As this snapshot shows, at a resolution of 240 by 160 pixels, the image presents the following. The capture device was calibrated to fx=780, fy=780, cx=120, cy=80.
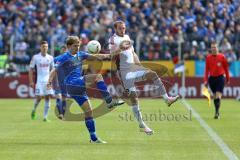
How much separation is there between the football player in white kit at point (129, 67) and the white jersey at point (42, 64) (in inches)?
224

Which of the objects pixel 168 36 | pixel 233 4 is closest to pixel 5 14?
pixel 168 36

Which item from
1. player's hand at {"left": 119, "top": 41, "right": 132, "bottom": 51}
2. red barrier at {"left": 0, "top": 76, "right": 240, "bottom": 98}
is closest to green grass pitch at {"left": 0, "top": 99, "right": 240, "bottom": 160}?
player's hand at {"left": 119, "top": 41, "right": 132, "bottom": 51}

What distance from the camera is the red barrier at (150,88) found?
34250mm

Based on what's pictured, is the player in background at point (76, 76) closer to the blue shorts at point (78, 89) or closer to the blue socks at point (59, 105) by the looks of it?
the blue shorts at point (78, 89)

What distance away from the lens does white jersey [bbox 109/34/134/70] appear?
16.7 metres

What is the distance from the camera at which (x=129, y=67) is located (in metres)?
17.5

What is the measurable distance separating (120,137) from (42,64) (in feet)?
22.5

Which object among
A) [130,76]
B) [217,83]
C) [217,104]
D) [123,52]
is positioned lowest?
[217,104]

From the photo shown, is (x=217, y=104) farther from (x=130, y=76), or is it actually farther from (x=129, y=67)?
(x=129, y=67)

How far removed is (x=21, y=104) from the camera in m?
30.1

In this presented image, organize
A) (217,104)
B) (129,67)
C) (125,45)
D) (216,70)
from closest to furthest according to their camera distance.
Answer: (125,45), (129,67), (217,104), (216,70)

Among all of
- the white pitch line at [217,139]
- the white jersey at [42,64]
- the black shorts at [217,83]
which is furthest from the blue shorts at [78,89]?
the black shorts at [217,83]

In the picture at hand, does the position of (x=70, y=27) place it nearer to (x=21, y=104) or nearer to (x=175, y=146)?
(x=21, y=104)

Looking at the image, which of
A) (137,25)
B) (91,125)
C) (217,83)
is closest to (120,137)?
(91,125)
